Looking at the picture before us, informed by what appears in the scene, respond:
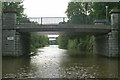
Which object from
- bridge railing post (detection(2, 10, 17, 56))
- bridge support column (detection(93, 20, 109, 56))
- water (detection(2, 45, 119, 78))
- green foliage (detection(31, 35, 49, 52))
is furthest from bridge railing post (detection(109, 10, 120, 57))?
green foliage (detection(31, 35, 49, 52))

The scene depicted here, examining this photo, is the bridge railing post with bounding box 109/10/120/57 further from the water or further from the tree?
the tree

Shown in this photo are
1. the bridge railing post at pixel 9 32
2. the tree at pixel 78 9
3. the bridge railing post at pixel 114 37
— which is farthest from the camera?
the tree at pixel 78 9

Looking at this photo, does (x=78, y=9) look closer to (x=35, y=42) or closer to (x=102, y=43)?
(x=35, y=42)

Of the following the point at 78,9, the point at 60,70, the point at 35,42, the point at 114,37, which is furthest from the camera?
the point at 35,42

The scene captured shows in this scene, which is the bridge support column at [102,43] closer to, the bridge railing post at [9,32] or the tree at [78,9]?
the bridge railing post at [9,32]

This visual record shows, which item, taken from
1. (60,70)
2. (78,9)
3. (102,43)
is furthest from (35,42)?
(60,70)

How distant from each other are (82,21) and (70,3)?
26909 millimetres

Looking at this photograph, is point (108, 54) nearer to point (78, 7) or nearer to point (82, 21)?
point (82, 21)

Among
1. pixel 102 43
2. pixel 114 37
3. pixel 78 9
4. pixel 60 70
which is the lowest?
pixel 60 70

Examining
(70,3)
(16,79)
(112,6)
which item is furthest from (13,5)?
(16,79)

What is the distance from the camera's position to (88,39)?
4228 centimetres

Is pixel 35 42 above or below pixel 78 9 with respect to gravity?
below

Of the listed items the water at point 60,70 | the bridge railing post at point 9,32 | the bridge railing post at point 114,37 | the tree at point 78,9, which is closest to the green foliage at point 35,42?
the tree at point 78,9

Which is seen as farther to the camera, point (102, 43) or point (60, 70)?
point (102, 43)
